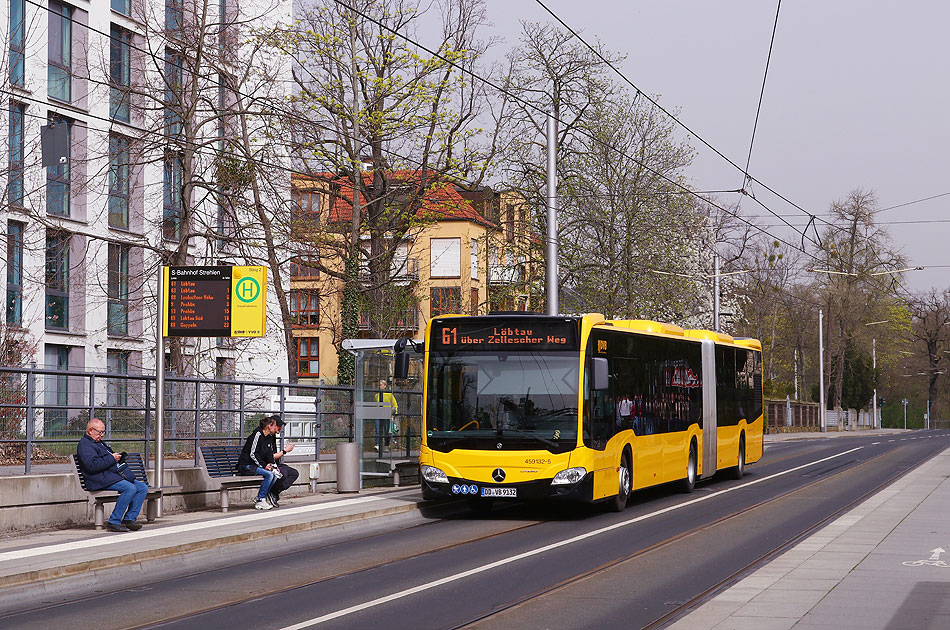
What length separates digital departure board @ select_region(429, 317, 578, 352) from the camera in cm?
1900

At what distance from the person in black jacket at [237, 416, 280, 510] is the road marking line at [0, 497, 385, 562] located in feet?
1.34

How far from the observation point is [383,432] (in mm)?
23734

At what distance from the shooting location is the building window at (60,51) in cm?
3884

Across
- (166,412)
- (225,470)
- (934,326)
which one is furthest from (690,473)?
(934,326)

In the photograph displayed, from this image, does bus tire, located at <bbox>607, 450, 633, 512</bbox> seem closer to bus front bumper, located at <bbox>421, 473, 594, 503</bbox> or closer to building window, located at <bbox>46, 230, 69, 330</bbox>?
bus front bumper, located at <bbox>421, 473, 594, 503</bbox>

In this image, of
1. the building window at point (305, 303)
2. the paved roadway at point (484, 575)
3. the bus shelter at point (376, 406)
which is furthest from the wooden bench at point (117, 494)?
the building window at point (305, 303)

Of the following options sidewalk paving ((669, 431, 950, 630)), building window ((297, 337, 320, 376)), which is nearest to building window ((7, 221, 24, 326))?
sidewalk paving ((669, 431, 950, 630))

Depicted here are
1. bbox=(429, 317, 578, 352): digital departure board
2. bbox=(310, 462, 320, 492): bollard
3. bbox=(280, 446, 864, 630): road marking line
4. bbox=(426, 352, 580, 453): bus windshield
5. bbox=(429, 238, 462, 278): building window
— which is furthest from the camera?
bbox=(429, 238, 462, 278): building window

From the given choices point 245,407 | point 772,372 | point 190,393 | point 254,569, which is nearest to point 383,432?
point 245,407

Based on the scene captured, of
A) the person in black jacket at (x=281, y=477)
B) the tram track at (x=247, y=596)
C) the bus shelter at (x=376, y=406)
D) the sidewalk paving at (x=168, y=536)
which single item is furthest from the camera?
the bus shelter at (x=376, y=406)

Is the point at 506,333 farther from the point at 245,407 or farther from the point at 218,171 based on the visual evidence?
the point at 218,171

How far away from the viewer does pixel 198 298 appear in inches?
679

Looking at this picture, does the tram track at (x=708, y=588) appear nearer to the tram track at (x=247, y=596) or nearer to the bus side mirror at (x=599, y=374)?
the tram track at (x=247, y=596)

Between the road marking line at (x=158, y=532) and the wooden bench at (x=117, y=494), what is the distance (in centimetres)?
50
